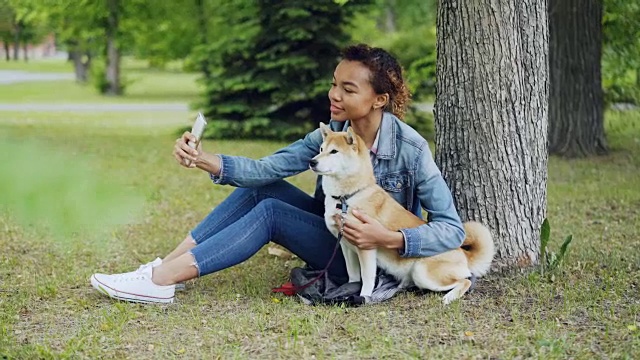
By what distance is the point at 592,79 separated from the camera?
11.3m

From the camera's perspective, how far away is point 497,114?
16.5ft

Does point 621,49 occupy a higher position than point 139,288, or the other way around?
point 621,49

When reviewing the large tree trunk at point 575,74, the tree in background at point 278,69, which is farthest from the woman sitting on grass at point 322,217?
the tree in background at point 278,69

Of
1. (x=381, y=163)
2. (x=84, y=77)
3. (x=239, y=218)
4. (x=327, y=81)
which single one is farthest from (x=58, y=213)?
(x=84, y=77)

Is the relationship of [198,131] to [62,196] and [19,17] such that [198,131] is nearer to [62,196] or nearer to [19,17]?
[62,196]

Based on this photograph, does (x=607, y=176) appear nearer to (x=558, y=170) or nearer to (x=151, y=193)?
(x=558, y=170)

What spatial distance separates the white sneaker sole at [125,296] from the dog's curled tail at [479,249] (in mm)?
1673

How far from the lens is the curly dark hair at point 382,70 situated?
461 centimetres

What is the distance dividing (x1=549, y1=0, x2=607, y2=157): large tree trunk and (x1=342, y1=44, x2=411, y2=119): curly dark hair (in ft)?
23.0

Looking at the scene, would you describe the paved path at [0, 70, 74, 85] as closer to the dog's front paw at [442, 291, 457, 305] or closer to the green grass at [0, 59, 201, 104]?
the green grass at [0, 59, 201, 104]

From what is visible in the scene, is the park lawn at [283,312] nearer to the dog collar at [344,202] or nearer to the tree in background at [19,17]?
the dog collar at [344,202]

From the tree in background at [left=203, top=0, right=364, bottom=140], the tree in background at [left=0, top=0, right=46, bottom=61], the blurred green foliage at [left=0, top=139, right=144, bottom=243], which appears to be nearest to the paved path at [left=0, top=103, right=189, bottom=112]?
the tree in background at [left=0, top=0, right=46, bottom=61]

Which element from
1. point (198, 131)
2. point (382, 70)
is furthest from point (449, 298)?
point (198, 131)

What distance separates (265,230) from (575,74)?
302 inches
